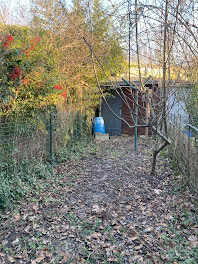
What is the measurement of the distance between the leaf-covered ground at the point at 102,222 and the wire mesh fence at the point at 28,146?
0.34 meters

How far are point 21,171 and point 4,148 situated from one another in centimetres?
66

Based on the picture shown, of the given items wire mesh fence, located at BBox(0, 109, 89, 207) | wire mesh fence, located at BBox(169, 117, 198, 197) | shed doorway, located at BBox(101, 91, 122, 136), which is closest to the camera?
Answer: wire mesh fence, located at BBox(0, 109, 89, 207)

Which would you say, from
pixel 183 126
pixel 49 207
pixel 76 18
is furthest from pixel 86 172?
pixel 76 18

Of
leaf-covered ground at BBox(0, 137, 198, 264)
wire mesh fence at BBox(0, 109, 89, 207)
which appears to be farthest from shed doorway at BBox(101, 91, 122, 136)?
leaf-covered ground at BBox(0, 137, 198, 264)

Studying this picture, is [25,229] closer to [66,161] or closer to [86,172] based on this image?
[86,172]

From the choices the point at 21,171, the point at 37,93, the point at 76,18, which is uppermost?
the point at 76,18

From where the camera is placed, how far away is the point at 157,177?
18.7 feet

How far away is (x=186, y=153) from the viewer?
5.13 metres

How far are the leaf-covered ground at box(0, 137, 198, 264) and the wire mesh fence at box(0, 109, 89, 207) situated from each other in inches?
13.4

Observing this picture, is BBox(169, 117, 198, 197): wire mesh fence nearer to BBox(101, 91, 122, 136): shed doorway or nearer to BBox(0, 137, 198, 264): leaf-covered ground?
BBox(0, 137, 198, 264): leaf-covered ground

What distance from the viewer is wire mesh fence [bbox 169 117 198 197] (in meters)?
Result: 4.59

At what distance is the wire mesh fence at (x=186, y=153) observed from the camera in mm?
4586

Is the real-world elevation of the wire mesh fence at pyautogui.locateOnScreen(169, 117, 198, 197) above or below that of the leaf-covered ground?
above

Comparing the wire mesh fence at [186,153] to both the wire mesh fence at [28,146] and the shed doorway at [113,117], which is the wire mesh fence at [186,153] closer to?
the wire mesh fence at [28,146]
